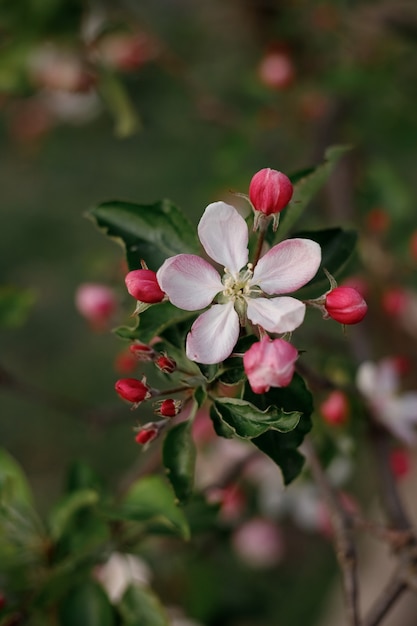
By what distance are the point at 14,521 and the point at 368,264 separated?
38.1 inches

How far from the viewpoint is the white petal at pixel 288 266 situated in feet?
2.29

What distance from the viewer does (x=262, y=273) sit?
72cm

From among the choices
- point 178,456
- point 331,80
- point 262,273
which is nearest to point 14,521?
point 178,456

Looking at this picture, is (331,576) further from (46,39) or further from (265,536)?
(46,39)

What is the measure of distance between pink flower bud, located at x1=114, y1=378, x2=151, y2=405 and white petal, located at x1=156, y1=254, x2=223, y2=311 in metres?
0.09

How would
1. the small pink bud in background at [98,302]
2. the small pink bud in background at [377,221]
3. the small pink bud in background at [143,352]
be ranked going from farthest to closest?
1. the small pink bud in background at [377,221]
2. the small pink bud in background at [98,302]
3. the small pink bud in background at [143,352]

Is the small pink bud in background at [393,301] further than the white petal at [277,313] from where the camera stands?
Yes

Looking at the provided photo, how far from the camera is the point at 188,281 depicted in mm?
709

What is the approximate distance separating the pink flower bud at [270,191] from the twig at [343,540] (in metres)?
0.34

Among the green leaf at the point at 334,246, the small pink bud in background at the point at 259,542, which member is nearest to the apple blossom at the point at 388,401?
the green leaf at the point at 334,246

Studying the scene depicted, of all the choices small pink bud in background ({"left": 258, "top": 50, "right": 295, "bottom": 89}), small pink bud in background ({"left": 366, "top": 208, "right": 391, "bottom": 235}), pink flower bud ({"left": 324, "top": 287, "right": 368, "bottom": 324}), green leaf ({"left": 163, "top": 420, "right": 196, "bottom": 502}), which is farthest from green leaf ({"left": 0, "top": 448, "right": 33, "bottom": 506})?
small pink bud in background ({"left": 258, "top": 50, "right": 295, "bottom": 89})

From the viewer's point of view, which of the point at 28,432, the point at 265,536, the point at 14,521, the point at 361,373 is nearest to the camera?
the point at 14,521

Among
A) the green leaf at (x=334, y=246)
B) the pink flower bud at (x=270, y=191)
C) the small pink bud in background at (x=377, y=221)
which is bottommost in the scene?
the small pink bud in background at (x=377, y=221)

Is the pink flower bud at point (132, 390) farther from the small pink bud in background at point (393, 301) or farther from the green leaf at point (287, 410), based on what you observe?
the small pink bud in background at point (393, 301)
